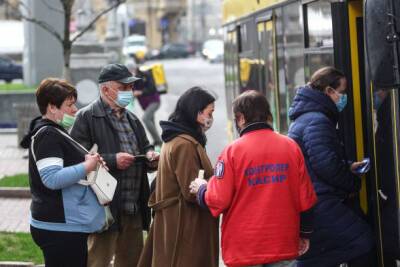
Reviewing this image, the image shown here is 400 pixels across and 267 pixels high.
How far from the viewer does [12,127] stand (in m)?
21.1

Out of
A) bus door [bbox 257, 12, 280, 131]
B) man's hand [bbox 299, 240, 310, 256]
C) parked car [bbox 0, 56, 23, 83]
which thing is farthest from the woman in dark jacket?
parked car [bbox 0, 56, 23, 83]

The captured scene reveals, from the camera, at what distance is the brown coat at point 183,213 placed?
5586 mm

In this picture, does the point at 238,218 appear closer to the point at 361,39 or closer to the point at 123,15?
the point at 361,39

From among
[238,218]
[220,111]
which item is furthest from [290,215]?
[220,111]

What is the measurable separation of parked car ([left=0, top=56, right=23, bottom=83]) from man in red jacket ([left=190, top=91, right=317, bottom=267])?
40351 millimetres

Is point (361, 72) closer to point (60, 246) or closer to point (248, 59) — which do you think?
point (60, 246)

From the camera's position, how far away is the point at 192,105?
5605mm

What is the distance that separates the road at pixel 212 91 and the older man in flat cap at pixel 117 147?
560mm

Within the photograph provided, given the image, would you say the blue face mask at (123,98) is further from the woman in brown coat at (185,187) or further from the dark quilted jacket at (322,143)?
the dark quilted jacket at (322,143)

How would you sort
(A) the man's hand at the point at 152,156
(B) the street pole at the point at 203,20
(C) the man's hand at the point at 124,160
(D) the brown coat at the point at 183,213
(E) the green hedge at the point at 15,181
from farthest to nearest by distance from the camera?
(B) the street pole at the point at 203,20 → (E) the green hedge at the point at 15,181 → (A) the man's hand at the point at 152,156 → (C) the man's hand at the point at 124,160 → (D) the brown coat at the point at 183,213

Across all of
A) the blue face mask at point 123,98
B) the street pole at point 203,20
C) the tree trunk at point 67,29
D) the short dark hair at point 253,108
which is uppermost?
the street pole at point 203,20

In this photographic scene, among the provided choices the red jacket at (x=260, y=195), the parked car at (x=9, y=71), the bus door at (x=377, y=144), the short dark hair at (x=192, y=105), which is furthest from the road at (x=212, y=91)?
the parked car at (x=9, y=71)

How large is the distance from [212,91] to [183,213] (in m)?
0.73

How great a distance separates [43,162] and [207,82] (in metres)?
39.0
